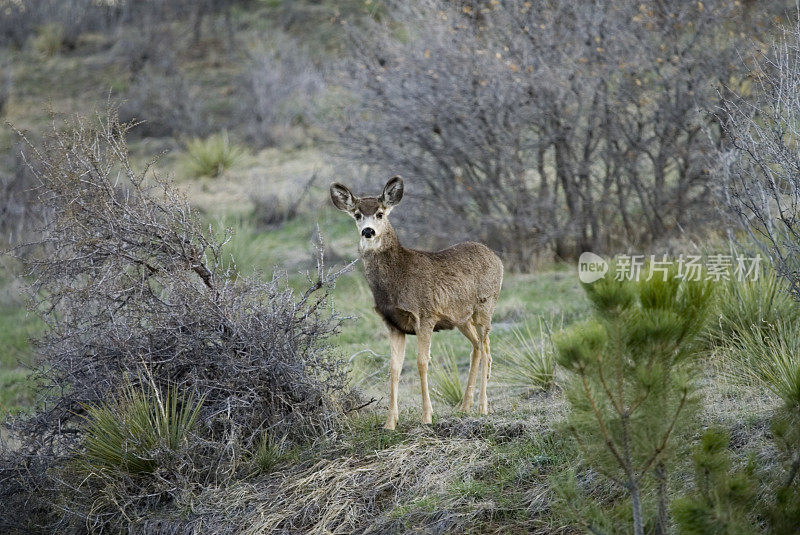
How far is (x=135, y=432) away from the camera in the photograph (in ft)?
20.2

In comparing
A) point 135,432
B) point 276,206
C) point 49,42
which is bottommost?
point 276,206

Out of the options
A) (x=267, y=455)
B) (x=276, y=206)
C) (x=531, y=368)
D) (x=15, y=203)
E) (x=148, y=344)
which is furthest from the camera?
(x=276, y=206)

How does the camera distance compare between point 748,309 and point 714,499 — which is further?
point 748,309

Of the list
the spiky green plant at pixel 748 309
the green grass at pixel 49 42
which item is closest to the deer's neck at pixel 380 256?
the spiky green plant at pixel 748 309

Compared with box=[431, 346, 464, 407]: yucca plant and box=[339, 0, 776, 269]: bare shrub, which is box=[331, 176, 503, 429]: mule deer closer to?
box=[431, 346, 464, 407]: yucca plant

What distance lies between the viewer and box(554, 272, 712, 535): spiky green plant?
3.72 meters

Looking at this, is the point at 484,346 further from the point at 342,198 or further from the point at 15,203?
the point at 15,203

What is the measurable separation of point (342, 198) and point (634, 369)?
2795 millimetres

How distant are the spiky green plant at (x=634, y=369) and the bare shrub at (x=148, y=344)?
295cm

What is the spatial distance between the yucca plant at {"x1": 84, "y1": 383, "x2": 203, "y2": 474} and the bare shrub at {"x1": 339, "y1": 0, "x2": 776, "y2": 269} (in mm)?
7104

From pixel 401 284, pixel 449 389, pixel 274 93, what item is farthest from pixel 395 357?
pixel 274 93

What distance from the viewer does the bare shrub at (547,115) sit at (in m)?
11.9

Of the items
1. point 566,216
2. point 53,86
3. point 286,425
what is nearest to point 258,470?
point 286,425

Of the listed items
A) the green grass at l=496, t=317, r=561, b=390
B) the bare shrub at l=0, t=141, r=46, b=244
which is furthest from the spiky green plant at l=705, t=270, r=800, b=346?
the bare shrub at l=0, t=141, r=46, b=244
